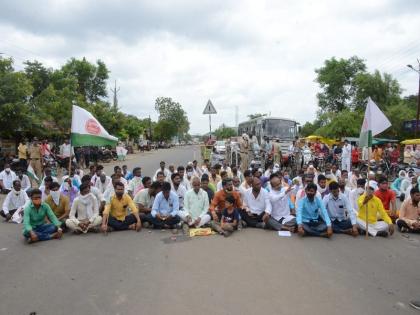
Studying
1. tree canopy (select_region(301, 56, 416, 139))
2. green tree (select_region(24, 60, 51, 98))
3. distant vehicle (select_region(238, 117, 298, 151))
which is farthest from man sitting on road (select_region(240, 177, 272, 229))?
tree canopy (select_region(301, 56, 416, 139))

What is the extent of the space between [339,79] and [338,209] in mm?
44521

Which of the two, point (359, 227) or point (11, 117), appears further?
point (11, 117)

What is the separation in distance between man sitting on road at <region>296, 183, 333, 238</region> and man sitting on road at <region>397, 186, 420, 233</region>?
1.86 metres

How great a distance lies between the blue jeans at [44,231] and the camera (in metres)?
7.07

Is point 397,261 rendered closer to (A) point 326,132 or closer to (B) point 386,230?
(B) point 386,230

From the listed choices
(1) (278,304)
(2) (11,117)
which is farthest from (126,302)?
(2) (11,117)

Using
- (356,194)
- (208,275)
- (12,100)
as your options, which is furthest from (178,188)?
(12,100)

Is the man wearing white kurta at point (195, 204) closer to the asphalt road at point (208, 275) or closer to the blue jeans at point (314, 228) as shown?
the asphalt road at point (208, 275)

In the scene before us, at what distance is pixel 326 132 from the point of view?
4247cm

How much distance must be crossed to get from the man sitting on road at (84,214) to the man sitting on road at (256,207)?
313 centimetres

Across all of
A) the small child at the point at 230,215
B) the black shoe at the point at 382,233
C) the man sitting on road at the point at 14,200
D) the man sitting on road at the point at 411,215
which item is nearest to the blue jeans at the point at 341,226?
the black shoe at the point at 382,233

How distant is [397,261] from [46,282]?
5.18m

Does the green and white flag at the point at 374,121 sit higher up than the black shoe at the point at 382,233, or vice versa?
the green and white flag at the point at 374,121

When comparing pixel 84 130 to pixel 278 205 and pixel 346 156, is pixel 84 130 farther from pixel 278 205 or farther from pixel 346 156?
pixel 346 156
